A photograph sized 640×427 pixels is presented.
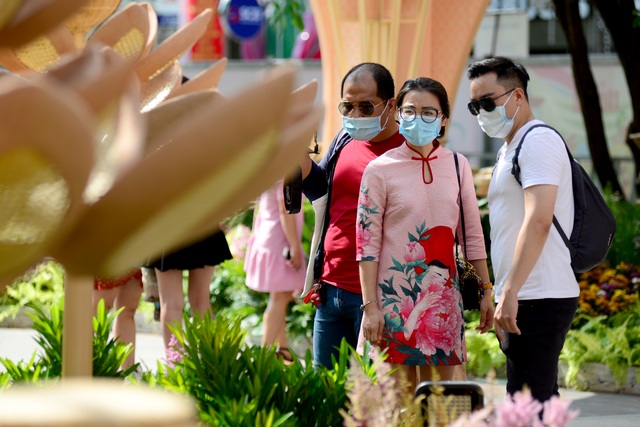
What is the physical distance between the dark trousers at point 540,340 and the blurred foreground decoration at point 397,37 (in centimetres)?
475

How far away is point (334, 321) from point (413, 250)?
1.86ft

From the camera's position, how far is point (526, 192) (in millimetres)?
4168

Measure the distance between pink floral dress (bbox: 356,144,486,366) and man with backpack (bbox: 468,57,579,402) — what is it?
0.66ft

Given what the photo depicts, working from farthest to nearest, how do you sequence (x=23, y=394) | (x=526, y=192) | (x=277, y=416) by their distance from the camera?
1. (x=526, y=192)
2. (x=277, y=416)
3. (x=23, y=394)

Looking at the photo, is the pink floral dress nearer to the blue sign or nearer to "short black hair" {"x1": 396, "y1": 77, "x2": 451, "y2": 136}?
"short black hair" {"x1": 396, "y1": 77, "x2": 451, "y2": 136}

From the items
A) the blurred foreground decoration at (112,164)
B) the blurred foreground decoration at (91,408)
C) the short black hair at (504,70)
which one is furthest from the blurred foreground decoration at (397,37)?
the blurred foreground decoration at (91,408)

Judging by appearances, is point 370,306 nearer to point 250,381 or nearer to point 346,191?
point 346,191

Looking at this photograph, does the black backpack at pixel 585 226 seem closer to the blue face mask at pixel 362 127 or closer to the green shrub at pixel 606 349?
the blue face mask at pixel 362 127

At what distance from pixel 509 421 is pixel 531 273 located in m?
2.18

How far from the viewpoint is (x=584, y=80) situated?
12211 mm

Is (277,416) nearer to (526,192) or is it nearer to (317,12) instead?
(526,192)

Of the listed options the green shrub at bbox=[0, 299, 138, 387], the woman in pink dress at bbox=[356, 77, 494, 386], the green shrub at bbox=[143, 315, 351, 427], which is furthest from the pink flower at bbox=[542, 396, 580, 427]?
the woman in pink dress at bbox=[356, 77, 494, 386]

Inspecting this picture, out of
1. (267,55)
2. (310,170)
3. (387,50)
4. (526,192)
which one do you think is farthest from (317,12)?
(267,55)

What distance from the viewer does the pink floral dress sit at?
14.3 feet
